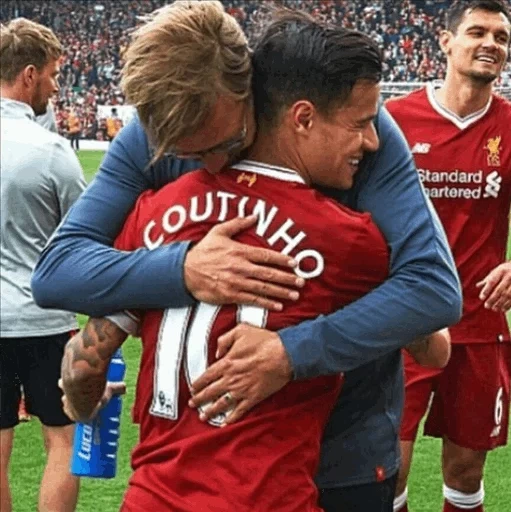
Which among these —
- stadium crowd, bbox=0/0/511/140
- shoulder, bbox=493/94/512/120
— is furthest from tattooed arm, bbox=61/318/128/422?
stadium crowd, bbox=0/0/511/140

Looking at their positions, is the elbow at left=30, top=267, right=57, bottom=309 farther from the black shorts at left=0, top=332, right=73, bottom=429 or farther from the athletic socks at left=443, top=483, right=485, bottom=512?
the athletic socks at left=443, top=483, right=485, bottom=512

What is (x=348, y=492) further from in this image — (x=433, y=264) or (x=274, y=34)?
(x=274, y=34)

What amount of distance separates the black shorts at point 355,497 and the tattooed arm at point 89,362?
519 millimetres

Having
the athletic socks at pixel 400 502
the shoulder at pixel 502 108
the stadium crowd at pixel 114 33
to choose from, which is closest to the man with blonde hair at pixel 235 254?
the athletic socks at pixel 400 502

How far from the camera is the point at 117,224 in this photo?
235 cm

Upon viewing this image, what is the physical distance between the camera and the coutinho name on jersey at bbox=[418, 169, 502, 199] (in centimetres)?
467

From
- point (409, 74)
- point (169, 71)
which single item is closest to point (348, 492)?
point (169, 71)

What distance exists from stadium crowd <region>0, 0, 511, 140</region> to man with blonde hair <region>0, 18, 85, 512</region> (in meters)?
31.3

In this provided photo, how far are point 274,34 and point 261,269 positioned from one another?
1.37ft

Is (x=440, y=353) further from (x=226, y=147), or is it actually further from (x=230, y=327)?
(x=226, y=147)

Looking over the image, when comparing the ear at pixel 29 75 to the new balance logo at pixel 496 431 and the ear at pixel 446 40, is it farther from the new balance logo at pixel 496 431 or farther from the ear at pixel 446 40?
the new balance logo at pixel 496 431

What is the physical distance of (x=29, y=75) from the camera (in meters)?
4.75

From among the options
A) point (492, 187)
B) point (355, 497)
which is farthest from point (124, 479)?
point (355, 497)

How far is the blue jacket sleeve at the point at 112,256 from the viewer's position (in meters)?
2.16
